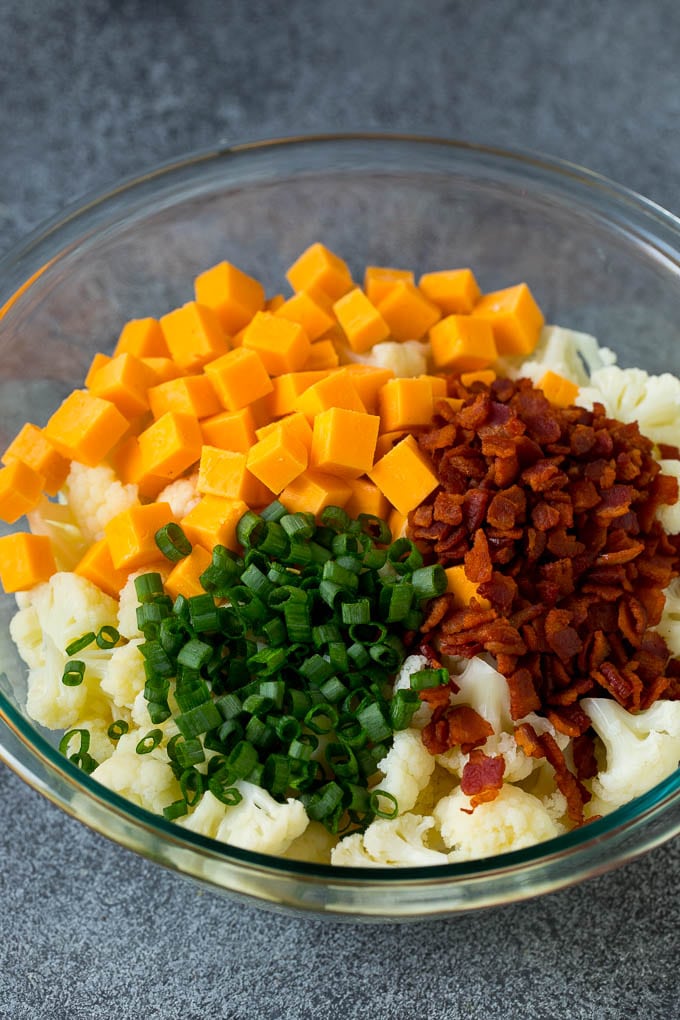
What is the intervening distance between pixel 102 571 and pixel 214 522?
0.28 m

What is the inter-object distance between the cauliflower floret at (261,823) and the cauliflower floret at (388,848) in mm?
92

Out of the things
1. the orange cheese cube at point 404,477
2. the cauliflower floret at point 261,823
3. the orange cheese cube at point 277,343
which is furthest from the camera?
the orange cheese cube at point 277,343

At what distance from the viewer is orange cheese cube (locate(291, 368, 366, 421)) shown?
218cm

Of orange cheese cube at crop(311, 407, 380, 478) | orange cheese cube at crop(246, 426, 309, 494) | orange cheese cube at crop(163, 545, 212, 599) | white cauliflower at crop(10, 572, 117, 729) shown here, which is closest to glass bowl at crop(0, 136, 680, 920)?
white cauliflower at crop(10, 572, 117, 729)

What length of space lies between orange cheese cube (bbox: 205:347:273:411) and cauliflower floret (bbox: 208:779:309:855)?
2.74ft

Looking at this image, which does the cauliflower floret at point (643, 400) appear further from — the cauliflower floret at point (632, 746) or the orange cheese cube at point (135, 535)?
the orange cheese cube at point (135, 535)

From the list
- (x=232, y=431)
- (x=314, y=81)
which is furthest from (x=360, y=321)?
(x=314, y=81)

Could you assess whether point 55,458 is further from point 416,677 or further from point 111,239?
point 416,677

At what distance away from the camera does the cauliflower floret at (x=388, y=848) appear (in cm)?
181

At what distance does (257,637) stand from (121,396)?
0.66 meters

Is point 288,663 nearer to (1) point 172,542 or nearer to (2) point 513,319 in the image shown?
(1) point 172,542

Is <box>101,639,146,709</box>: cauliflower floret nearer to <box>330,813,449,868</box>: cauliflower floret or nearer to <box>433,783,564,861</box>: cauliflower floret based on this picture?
<box>330,813,449,868</box>: cauliflower floret

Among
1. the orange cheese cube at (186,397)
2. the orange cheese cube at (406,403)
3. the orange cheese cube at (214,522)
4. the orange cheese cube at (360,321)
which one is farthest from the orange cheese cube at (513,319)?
→ the orange cheese cube at (214,522)

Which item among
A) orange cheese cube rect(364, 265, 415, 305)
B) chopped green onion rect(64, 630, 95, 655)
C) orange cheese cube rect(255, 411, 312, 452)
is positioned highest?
orange cheese cube rect(364, 265, 415, 305)
